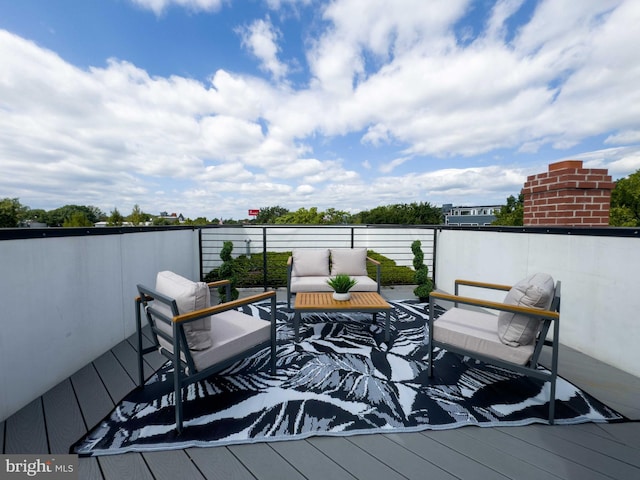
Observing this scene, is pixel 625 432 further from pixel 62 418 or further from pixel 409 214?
pixel 409 214

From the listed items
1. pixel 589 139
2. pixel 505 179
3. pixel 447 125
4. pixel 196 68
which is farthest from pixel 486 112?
pixel 505 179

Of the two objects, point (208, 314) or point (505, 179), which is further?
point (505, 179)

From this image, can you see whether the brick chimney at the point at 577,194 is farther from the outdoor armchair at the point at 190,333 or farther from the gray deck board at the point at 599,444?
the outdoor armchair at the point at 190,333

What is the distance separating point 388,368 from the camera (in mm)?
2295

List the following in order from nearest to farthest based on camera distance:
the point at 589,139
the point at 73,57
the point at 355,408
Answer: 1. the point at 355,408
2. the point at 73,57
3. the point at 589,139

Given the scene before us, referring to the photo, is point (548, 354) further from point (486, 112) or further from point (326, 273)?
point (486, 112)

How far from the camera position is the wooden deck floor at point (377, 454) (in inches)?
50.4

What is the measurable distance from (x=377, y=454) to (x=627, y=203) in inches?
996

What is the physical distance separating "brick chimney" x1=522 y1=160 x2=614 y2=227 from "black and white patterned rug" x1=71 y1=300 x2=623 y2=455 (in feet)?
7.59

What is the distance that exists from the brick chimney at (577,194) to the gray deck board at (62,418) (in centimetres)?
508

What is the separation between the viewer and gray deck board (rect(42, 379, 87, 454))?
4.79ft

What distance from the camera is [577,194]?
10.8ft

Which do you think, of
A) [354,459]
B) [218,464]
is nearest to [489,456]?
[354,459]

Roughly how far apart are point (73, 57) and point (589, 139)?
14967 millimetres
